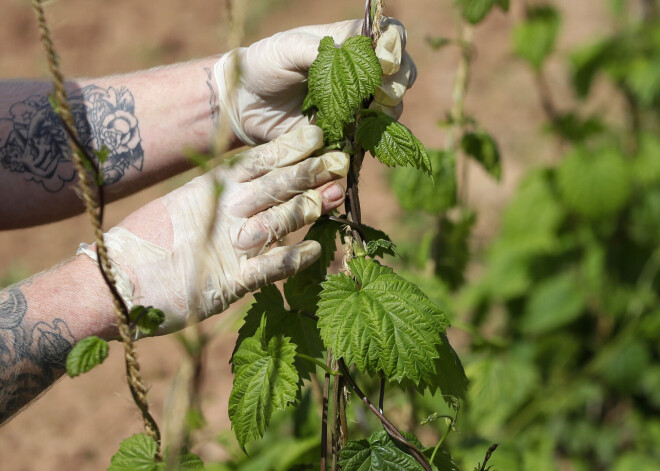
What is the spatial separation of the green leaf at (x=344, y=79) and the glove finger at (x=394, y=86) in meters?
0.17

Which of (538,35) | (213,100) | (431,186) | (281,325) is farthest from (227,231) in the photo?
(538,35)

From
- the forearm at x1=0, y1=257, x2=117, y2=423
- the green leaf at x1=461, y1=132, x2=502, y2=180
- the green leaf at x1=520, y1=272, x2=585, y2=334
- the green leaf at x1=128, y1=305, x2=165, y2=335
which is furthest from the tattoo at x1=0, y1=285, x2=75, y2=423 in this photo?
the green leaf at x1=520, y1=272, x2=585, y2=334

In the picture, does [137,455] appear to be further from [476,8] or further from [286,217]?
[476,8]

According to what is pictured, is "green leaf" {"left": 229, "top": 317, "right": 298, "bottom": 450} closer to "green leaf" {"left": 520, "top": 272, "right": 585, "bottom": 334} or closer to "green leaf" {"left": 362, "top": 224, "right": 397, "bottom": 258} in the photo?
"green leaf" {"left": 362, "top": 224, "right": 397, "bottom": 258}

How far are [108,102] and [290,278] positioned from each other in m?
1.00

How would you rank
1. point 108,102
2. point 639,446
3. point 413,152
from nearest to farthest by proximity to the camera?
1. point 413,152
2. point 108,102
3. point 639,446

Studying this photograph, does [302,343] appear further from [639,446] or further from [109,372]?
[109,372]

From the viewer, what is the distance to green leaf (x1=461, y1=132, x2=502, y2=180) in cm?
207

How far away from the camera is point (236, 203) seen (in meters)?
1.43

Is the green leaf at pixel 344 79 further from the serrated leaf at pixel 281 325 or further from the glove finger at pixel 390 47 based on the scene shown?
the serrated leaf at pixel 281 325

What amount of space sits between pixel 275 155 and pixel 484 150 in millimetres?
871

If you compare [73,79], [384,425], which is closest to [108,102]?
[73,79]

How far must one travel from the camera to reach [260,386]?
1223 millimetres

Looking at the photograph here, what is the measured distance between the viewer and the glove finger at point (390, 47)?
136 centimetres
